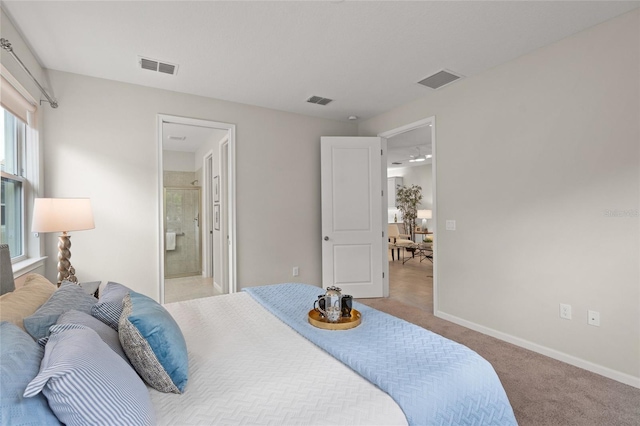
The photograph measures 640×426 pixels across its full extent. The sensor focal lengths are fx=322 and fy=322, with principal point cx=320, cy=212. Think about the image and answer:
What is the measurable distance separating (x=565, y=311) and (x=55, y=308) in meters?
3.33

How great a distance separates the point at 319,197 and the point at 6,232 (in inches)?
126

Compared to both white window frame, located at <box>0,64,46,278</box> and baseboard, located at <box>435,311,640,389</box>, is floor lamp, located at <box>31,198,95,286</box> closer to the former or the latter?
white window frame, located at <box>0,64,46,278</box>

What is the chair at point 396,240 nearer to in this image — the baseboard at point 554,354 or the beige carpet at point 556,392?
the baseboard at point 554,354

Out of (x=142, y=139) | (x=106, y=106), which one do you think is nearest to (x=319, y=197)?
(x=142, y=139)

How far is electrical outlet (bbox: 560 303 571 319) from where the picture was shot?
256 cm

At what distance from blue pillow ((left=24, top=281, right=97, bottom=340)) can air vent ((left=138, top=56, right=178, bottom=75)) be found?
2.11 meters

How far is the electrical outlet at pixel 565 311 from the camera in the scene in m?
2.56

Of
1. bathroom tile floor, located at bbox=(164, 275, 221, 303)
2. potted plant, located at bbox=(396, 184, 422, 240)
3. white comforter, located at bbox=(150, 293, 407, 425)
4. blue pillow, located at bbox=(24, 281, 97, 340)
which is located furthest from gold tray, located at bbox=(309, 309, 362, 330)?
potted plant, located at bbox=(396, 184, 422, 240)

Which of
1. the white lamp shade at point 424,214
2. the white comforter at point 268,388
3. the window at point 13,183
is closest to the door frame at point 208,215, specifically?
the window at point 13,183

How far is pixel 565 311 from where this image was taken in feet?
8.47

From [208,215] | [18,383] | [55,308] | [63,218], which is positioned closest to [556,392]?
[18,383]

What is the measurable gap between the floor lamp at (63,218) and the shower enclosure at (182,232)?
368cm

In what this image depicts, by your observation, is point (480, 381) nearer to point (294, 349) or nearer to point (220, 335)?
point (294, 349)

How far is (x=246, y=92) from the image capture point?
11.9 feet
